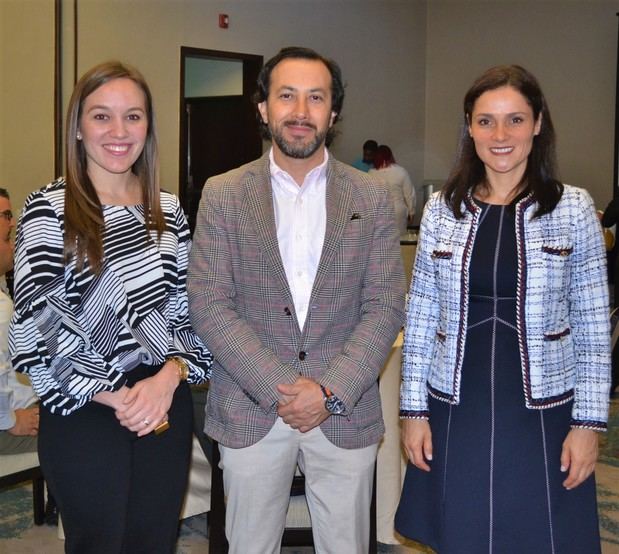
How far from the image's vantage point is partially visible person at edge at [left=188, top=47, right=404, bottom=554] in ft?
7.01

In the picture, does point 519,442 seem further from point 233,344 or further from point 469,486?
point 233,344

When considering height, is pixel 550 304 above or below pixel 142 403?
above

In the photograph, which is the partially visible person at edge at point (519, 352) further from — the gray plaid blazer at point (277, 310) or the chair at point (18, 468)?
the chair at point (18, 468)

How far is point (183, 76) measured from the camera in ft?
30.1

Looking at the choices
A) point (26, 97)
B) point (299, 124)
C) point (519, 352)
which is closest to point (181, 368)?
point (299, 124)

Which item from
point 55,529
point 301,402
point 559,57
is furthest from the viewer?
point 559,57

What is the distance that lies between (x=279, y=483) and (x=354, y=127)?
9.82 metres

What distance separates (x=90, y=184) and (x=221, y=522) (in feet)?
4.42

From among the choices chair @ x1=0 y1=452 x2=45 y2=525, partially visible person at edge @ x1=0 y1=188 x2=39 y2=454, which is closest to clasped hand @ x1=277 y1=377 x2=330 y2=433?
partially visible person at edge @ x1=0 y1=188 x2=39 y2=454

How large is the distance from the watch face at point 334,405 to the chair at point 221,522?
0.64 m

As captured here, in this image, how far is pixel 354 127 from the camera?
459 inches

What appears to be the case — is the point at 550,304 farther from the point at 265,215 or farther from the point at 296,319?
the point at 265,215

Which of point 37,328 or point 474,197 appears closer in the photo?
point 37,328

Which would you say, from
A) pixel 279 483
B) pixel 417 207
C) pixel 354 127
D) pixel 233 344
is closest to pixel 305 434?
pixel 279 483
